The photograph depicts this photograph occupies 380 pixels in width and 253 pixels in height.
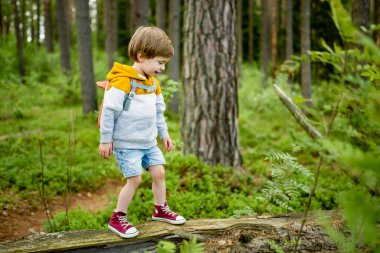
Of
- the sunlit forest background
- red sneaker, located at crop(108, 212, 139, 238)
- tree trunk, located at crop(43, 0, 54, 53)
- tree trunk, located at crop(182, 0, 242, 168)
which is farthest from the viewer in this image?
tree trunk, located at crop(43, 0, 54, 53)

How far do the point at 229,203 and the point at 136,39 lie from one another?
2566 millimetres

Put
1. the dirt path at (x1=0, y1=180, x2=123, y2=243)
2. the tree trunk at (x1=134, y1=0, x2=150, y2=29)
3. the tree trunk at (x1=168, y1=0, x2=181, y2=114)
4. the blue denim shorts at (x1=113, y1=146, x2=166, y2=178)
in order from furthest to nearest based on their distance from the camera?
the tree trunk at (x1=168, y1=0, x2=181, y2=114) < the tree trunk at (x1=134, y1=0, x2=150, y2=29) < the dirt path at (x1=0, y1=180, x2=123, y2=243) < the blue denim shorts at (x1=113, y1=146, x2=166, y2=178)

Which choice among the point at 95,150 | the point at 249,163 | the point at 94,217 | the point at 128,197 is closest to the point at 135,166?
the point at 128,197

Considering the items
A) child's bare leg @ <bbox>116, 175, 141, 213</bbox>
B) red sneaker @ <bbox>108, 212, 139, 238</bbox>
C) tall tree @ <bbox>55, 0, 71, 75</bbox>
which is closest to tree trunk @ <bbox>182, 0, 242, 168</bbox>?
child's bare leg @ <bbox>116, 175, 141, 213</bbox>

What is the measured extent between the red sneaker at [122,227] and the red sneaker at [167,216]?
1.12ft

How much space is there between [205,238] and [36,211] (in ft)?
10.6

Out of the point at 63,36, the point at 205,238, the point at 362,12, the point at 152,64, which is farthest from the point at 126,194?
the point at 63,36

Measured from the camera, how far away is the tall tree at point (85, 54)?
10758 millimetres

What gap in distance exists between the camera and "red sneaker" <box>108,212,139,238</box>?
2.89 meters

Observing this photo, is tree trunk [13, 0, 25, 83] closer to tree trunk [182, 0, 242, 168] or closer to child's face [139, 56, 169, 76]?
tree trunk [182, 0, 242, 168]

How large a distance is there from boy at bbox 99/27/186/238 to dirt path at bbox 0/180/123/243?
161cm

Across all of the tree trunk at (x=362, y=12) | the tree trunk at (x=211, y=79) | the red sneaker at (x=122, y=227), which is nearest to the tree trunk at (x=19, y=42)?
the tree trunk at (x=211, y=79)

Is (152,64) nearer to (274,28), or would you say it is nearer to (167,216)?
(167,216)

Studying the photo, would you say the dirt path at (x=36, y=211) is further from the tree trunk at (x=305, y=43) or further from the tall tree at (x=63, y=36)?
the tall tree at (x=63, y=36)
